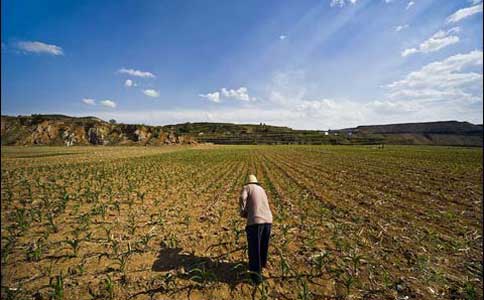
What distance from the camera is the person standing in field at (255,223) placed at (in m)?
4.41

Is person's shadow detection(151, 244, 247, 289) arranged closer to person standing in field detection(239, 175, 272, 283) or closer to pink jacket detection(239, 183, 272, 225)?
person standing in field detection(239, 175, 272, 283)

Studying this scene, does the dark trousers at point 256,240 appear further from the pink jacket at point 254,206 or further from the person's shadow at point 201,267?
the person's shadow at point 201,267

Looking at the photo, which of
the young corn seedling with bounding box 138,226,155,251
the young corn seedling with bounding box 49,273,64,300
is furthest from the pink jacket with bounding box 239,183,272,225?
the young corn seedling with bounding box 49,273,64,300

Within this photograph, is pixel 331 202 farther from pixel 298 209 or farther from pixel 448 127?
pixel 448 127

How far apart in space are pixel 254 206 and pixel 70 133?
88.6m

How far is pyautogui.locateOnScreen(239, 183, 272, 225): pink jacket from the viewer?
4.41 meters

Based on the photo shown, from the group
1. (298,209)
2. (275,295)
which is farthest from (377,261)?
(298,209)

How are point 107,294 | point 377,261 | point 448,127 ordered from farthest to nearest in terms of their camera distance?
point 448,127 → point 377,261 → point 107,294

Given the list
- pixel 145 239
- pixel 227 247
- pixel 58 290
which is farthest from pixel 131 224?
pixel 58 290

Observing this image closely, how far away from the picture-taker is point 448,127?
623 ft

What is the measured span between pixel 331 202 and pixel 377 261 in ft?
17.2

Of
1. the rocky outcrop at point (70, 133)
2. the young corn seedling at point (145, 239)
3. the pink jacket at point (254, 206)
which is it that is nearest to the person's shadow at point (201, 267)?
the young corn seedling at point (145, 239)

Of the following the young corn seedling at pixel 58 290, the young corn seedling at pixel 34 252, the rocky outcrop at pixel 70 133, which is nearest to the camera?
the young corn seedling at pixel 58 290

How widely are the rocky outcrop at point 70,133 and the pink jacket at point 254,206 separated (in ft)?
269
